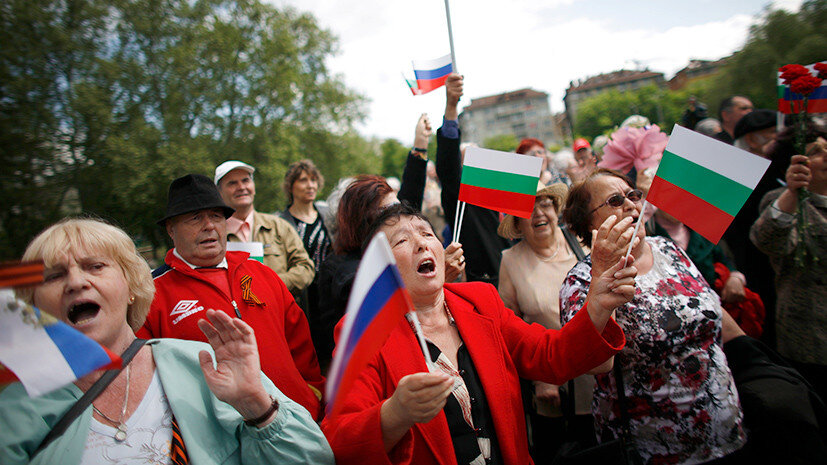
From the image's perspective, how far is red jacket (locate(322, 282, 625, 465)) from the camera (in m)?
1.56

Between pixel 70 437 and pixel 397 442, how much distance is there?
1101 millimetres

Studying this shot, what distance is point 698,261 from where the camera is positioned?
3385mm

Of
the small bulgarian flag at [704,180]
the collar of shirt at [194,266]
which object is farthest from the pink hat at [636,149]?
the collar of shirt at [194,266]

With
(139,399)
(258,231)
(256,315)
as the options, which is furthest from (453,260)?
(258,231)

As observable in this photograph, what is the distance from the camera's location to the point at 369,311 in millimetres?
1384

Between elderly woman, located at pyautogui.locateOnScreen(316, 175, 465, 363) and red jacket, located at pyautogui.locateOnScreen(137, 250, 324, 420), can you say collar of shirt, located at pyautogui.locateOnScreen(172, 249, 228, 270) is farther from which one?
elderly woman, located at pyautogui.locateOnScreen(316, 175, 465, 363)

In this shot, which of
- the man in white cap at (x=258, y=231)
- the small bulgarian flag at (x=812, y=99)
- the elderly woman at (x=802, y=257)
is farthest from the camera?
the man in white cap at (x=258, y=231)

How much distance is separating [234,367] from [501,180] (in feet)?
6.11

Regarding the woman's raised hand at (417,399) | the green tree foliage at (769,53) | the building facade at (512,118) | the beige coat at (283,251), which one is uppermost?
the woman's raised hand at (417,399)

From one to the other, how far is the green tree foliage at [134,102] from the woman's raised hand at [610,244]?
9644 millimetres

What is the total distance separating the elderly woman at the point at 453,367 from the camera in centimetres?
150

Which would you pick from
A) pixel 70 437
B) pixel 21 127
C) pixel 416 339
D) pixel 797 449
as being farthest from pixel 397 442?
pixel 21 127

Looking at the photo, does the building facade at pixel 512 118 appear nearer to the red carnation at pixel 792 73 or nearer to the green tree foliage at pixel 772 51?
the green tree foliage at pixel 772 51

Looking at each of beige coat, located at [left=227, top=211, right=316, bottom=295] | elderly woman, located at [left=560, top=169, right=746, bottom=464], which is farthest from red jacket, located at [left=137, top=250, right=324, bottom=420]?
elderly woman, located at [left=560, top=169, right=746, bottom=464]
